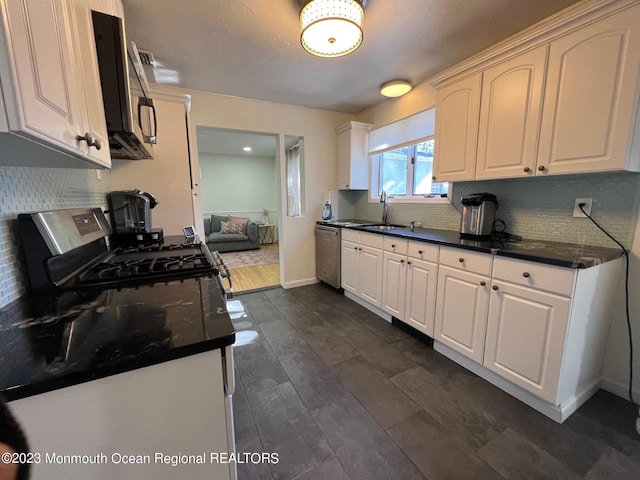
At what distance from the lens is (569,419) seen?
1.44m

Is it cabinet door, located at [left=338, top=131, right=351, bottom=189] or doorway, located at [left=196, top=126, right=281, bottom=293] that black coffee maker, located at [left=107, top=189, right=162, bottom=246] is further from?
doorway, located at [left=196, top=126, right=281, bottom=293]

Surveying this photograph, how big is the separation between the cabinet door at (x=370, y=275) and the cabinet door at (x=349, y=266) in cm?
7

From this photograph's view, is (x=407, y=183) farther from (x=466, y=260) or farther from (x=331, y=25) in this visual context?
(x=331, y=25)

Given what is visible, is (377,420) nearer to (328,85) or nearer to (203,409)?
(203,409)

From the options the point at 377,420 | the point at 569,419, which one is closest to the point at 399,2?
the point at 377,420

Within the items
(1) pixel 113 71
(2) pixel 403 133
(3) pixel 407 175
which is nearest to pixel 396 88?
(2) pixel 403 133

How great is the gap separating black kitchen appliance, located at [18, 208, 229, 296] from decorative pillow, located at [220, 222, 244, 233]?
4.46m

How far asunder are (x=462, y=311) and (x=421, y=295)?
0.35 m

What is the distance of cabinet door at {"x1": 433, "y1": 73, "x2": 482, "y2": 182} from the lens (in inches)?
75.4

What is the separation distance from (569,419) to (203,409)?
1.91 m

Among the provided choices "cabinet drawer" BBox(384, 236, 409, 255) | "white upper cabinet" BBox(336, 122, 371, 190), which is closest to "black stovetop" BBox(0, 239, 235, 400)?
"cabinet drawer" BBox(384, 236, 409, 255)

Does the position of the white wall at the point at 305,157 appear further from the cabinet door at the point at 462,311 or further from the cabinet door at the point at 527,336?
the cabinet door at the point at 527,336

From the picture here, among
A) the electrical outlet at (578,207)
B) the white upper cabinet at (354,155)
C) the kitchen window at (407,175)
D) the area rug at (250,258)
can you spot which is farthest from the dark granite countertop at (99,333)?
the area rug at (250,258)

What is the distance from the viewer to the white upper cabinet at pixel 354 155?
10.9 feet
